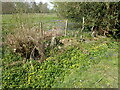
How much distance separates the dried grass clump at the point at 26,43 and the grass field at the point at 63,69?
31 cm

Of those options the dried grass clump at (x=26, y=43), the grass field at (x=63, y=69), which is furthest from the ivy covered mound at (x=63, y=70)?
the dried grass clump at (x=26, y=43)

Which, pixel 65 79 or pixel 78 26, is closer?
pixel 65 79

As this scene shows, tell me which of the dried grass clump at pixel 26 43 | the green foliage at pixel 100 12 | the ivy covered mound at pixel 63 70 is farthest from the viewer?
the green foliage at pixel 100 12

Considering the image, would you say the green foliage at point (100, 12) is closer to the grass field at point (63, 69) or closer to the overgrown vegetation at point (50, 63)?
the overgrown vegetation at point (50, 63)

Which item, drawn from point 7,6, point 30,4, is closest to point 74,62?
point 30,4

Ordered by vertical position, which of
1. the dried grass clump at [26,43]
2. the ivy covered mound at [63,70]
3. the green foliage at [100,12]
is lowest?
the ivy covered mound at [63,70]

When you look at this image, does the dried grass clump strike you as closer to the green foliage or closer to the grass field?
the grass field

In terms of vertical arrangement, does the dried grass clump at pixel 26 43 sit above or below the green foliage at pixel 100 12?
below

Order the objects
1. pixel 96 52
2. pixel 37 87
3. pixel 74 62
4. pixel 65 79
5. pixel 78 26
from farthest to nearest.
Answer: pixel 78 26 → pixel 96 52 → pixel 74 62 → pixel 65 79 → pixel 37 87

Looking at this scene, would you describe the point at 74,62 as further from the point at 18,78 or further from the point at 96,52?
the point at 18,78

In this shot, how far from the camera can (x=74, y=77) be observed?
136 inches

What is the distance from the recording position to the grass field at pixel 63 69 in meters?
3.22

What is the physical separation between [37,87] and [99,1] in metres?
5.66

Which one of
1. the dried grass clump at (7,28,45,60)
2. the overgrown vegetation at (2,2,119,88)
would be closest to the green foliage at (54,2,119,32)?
the overgrown vegetation at (2,2,119,88)
